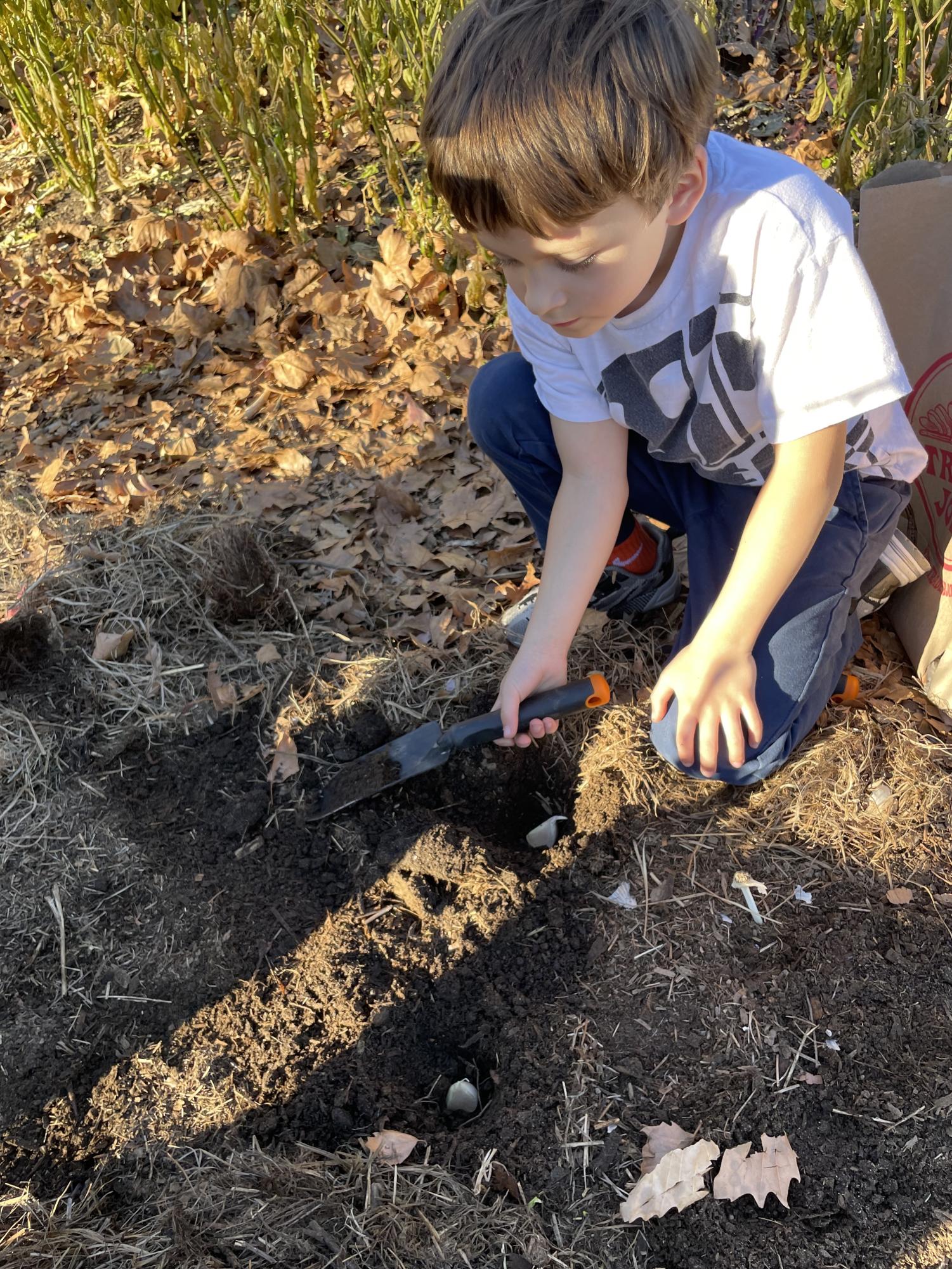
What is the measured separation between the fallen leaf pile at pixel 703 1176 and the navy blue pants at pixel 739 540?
0.69 meters

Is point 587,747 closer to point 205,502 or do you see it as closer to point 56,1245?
point 56,1245

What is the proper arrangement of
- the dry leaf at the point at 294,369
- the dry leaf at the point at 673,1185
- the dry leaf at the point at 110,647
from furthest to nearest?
the dry leaf at the point at 294,369
the dry leaf at the point at 110,647
the dry leaf at the point at 673,1185

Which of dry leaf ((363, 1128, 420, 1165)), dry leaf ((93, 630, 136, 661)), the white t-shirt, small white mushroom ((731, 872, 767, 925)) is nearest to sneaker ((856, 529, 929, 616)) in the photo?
the white t-shirt

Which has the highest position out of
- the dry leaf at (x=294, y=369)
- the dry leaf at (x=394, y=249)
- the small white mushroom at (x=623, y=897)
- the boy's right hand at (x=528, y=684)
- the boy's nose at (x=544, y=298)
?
the boy's nose at (x=544, y=298)

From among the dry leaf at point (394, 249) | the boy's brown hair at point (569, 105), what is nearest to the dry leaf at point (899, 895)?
the boy's brown hair at point (569, 105)

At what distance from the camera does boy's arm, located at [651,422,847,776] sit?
1530mm

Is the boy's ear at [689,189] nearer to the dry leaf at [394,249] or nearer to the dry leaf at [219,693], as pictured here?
the dry leaf at [219,693]

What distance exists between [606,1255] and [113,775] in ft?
4.82

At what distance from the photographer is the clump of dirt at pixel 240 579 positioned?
2430 mm

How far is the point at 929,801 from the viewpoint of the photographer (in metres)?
1.92

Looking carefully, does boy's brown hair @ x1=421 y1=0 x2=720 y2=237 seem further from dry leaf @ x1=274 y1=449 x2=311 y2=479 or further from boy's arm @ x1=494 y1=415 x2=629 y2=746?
dry leaf @ x1=274 y1=449 x2=311 y2=479

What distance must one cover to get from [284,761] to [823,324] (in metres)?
1.45

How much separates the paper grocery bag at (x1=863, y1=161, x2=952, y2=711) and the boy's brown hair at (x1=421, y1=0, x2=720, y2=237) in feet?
2.88

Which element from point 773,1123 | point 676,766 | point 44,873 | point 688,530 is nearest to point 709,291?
point 688,530
